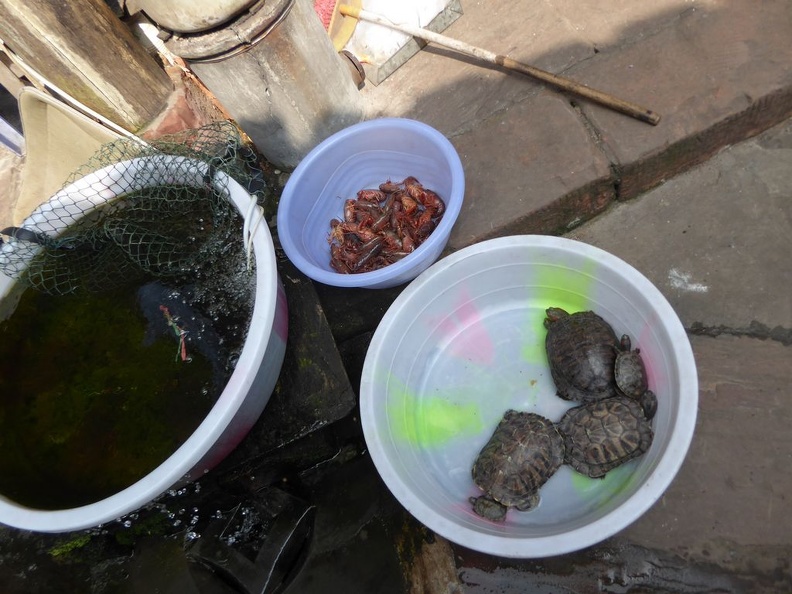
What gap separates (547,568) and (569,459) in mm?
499

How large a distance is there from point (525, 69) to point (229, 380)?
237 cm

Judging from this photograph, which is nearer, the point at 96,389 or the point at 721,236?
the point at 96,389

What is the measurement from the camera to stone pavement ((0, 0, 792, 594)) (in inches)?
89.4

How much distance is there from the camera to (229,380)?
1.95 metres

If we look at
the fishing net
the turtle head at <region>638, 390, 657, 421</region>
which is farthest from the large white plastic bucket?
the turtle head at <region>638, 390, 657, 421</region>

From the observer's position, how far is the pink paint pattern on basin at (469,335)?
2693mm

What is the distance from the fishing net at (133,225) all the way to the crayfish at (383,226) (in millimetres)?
593

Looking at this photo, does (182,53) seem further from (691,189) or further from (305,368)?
(691,189)

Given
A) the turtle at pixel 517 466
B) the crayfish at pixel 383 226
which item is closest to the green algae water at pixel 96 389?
the crayfish at pixel 383 226

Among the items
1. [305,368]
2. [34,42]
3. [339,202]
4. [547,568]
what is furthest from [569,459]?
[34,42]

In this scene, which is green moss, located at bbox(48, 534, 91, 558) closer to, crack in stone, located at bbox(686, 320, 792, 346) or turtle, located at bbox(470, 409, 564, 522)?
turtle, located at bbox(470, 409, 564, 522)

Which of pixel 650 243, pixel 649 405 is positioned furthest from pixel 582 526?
pixel 650 243

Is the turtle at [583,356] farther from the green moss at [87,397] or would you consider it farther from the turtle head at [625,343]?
the green moss at [87,397]

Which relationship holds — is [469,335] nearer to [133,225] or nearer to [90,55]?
[133,225]
